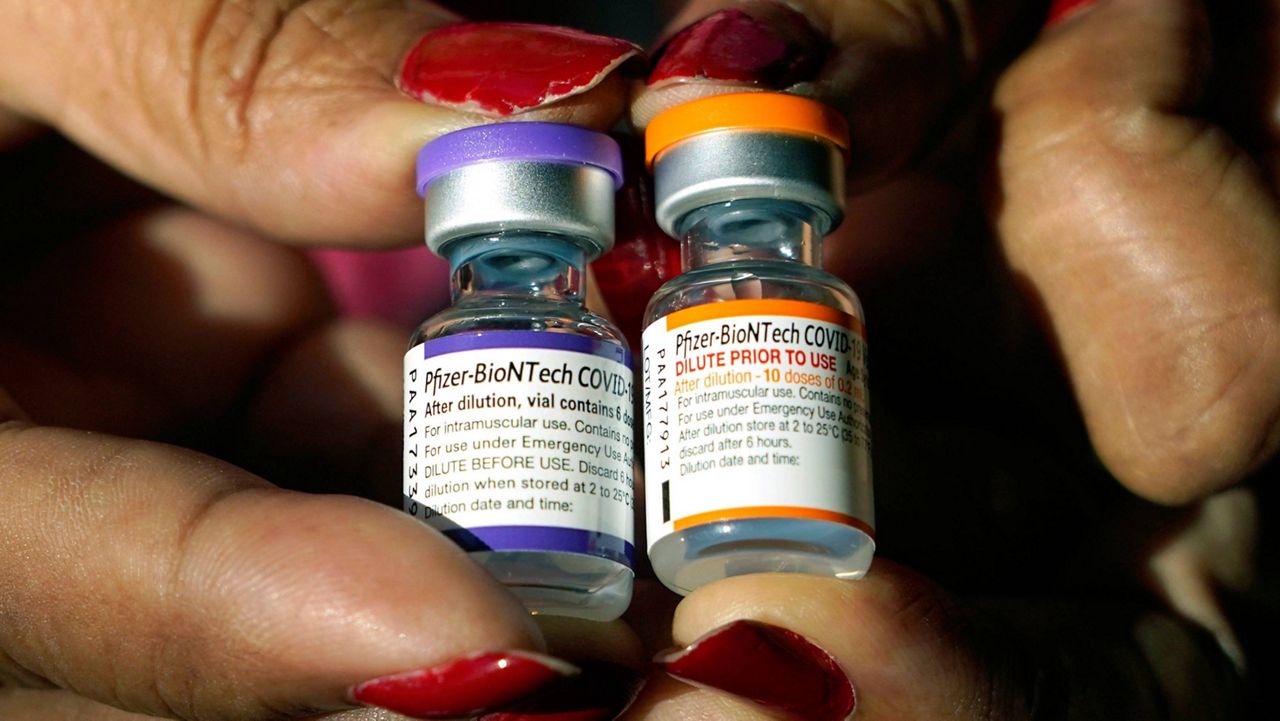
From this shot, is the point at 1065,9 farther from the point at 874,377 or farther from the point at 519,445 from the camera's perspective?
the point at 519,445

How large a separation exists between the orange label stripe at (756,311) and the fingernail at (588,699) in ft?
0.58

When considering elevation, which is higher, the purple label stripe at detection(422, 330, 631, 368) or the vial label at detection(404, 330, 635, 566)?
the purple label stripe at detection(422, 330, 631, 368)

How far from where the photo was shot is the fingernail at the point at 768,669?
635 millimetres

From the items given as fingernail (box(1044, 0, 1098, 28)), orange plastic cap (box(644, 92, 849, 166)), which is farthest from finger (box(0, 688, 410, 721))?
fingernail (box(1044, 0, 1098, 28))

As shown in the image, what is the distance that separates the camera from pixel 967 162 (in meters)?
1.05

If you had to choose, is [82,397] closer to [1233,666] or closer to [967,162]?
[967,162]

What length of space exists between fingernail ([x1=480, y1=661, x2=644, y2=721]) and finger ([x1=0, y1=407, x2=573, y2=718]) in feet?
0.18

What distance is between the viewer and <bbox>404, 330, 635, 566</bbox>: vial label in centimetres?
64

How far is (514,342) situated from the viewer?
2.15ft

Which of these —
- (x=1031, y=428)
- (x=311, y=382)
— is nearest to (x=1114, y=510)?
(x=1031, y=428)

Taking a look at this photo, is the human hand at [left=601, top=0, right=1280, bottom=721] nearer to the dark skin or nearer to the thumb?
the dark skin

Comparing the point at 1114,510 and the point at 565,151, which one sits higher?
the point at 565,151

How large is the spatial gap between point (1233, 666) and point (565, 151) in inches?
23.4

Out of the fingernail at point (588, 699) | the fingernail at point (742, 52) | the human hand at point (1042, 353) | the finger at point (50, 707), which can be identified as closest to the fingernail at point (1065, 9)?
the human hand at point (1042, 353)
